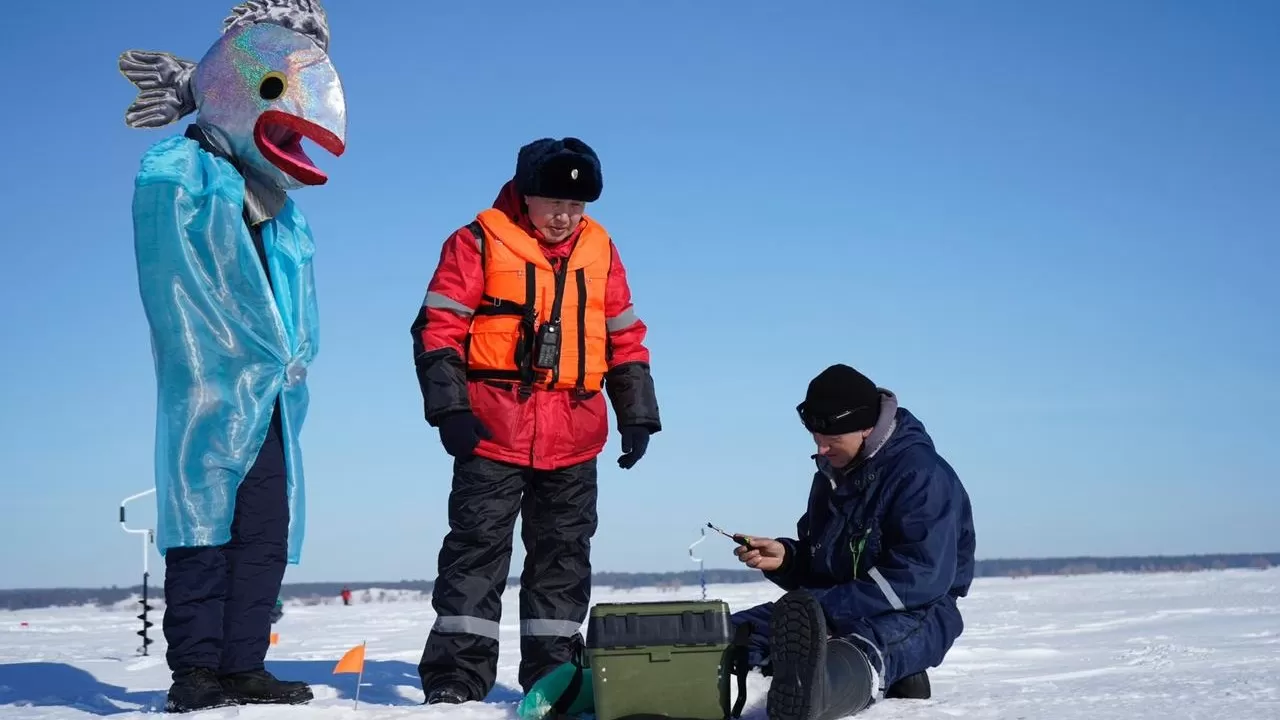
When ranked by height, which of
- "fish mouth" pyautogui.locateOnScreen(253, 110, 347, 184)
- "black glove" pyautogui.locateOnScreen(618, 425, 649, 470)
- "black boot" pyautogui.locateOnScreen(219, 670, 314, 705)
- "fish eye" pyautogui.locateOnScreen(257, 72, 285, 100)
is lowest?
"black boot" pyautogui.locateOnScreen(219, 670, 314, 705)

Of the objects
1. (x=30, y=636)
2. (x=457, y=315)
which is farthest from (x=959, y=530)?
(x=30, y=636)

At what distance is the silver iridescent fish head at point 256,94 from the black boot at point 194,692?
1.87m

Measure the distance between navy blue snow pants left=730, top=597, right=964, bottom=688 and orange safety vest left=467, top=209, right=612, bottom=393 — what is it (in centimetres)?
115

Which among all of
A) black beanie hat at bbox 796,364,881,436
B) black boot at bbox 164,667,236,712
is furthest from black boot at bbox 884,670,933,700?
black boot at bbox 164,667,236,712

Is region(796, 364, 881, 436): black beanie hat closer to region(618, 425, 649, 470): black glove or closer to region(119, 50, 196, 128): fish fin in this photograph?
region(618, 425, 649, 470): black glove

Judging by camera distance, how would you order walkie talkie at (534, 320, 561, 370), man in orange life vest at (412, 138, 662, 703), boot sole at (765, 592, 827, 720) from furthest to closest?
1. walkie talkie at (534, 320, 561, 370)
2. man in orange life vest at (412, 138, 662, 703)
3. boot sole at (765, 592, 827, 720)

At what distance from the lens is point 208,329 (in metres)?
3.96

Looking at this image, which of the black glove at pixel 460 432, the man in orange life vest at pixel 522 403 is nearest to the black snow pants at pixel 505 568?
the man in orange life vest at pixel 522 403

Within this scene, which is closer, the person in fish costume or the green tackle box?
the green tackle box

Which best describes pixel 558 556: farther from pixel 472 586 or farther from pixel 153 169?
pixel 153 169

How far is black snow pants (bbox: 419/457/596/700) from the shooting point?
3.86 m

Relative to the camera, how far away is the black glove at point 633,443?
4367mm

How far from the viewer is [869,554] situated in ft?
11.4

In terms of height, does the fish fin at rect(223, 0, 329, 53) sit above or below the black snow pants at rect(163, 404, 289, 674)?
above
